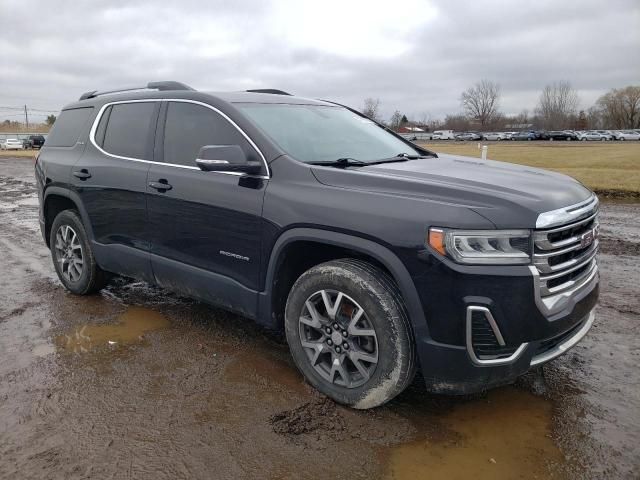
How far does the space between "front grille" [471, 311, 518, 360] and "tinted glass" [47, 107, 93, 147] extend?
422cm

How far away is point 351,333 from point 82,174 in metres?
3.21

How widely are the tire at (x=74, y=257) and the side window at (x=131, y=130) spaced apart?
0.90 metres

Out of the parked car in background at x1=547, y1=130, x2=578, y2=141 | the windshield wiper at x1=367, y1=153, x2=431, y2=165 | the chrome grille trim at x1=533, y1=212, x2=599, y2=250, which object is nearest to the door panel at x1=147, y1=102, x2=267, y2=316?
the windshield wiper at x1=367, y1=153, x2=431, y2=165

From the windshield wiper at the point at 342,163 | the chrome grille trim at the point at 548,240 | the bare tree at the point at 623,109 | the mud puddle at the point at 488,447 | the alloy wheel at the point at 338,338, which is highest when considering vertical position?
the bare tree at the point at 623,109

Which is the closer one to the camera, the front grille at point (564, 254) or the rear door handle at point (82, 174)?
the front grille at point (564, 254)

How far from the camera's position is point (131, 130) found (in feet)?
→ 15.3

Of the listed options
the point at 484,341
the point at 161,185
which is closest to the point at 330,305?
the point at 484,341

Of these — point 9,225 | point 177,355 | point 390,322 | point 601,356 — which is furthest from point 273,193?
point 9,225

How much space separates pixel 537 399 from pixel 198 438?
2072mm

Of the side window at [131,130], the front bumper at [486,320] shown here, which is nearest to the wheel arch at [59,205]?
the side window at [131,130]

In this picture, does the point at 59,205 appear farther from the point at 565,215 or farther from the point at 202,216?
the point at 565,215

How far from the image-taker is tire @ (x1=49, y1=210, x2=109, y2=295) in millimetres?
5141

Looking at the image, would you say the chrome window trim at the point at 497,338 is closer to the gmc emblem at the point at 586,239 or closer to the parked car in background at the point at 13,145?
the gmc emblem at the point at 586,239

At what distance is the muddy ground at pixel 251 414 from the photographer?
271 cm
